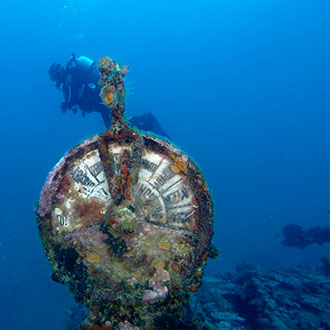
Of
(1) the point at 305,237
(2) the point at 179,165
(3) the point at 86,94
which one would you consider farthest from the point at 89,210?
(1) the point at 305,237

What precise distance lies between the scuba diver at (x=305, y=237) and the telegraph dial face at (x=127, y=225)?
17.7m

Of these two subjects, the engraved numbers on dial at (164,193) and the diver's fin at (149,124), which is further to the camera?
the diver's fin at (149,124)

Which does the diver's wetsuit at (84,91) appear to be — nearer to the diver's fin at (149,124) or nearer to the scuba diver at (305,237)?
the diver's fin at (149,124)

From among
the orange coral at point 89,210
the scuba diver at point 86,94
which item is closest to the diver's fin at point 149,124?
the scuba diver at point 86,94

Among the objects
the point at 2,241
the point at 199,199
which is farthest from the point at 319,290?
the point at 2,241

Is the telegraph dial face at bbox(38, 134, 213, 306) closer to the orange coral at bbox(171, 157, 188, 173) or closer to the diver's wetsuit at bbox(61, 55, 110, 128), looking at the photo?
the orange coral at bbox(171, 157, 188, 173)

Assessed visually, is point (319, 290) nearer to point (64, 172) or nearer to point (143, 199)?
point (143, 199)

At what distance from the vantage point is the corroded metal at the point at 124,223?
7.65 feet

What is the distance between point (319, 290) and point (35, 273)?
27.8 metres

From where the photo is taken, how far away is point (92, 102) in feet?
27.1

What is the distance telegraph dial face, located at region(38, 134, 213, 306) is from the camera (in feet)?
7.85

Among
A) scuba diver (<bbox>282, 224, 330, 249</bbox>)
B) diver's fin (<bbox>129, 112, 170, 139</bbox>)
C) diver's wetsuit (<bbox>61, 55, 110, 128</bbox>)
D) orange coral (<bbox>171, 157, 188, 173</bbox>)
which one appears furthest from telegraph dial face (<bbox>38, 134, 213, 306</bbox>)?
scuba diver (<bbox>282, 224, 330, 249</bbox>)

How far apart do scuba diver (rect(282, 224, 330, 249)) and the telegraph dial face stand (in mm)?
17662

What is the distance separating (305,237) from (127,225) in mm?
19000
